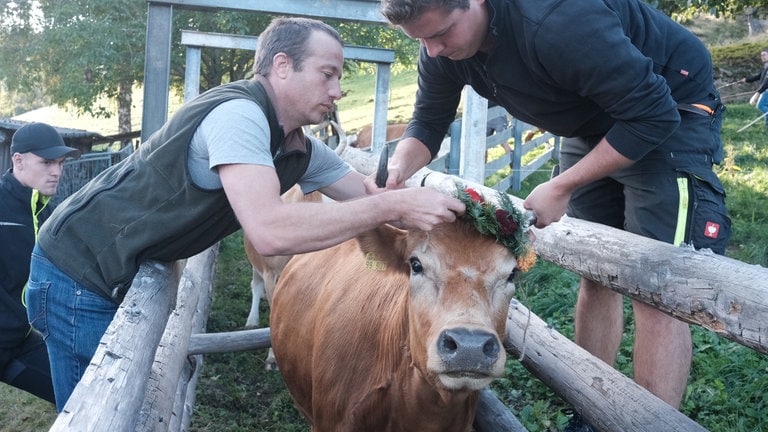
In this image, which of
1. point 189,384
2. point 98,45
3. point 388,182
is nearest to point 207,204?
point 388,182

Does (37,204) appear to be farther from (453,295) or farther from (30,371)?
(453,295)

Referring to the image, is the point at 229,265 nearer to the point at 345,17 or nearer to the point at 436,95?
the point at 345,17

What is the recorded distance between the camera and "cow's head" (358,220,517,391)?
2.50 metres

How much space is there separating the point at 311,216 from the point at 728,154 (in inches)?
322

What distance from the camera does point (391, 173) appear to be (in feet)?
11.5

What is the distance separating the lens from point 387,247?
315 centimetres

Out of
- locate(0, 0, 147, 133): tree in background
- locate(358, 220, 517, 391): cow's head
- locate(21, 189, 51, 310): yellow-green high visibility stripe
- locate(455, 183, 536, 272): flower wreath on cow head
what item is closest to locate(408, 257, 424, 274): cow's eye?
locate(358, 220, 517, 391): cow's head

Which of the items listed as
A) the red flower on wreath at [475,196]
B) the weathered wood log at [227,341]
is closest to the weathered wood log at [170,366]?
the weathered wood log at [227,341]

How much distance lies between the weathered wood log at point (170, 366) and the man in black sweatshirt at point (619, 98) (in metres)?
1.33

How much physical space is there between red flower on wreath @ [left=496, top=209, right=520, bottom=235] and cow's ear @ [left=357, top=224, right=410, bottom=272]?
0.42 metres

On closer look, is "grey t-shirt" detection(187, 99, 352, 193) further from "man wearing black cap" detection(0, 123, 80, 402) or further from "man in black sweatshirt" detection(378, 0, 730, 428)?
"man wearing black cap" detection(0, 123, 80, 402)

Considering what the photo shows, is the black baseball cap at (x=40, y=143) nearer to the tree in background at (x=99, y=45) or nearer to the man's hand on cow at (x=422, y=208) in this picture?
the man's hand on cow at (x=422, y=208)

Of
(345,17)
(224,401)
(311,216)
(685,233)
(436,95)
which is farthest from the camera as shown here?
(345,17)

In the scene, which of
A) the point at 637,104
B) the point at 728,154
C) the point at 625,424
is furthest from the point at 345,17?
the point at 728,154
